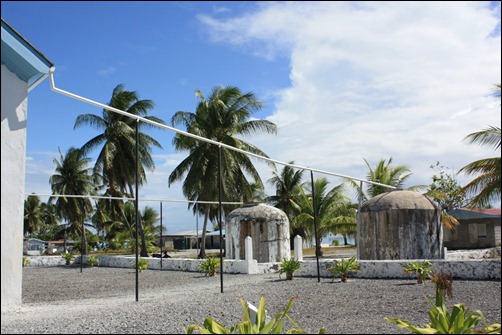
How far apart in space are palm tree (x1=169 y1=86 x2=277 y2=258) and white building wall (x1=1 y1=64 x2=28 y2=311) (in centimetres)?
1928

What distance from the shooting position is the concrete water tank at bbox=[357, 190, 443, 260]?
15.3 m

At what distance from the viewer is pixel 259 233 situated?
61.8 feet

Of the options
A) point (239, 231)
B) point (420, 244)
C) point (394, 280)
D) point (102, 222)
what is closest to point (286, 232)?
point (239, 231)

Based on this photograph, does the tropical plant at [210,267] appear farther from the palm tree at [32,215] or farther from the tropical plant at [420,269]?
the palm tree at [32,215]

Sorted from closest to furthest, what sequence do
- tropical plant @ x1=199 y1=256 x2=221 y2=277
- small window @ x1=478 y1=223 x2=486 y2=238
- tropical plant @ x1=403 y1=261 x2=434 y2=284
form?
tropical plant @ x1=403 y1=261 x2=434 y2=284 → tropical plant @ x1=199 y1=256 x2=221 y2=277 → small window @ x1=478 y1=223 x2=486 y2=238

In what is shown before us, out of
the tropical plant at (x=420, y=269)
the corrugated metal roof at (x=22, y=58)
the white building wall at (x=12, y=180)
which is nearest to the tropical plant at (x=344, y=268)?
the tropical plant at (x=420, y=269)

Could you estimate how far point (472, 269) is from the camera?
11859 mm

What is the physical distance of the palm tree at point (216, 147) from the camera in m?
24.5

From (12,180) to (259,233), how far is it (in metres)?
14.7

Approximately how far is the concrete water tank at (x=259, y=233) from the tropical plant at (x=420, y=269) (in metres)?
7.29

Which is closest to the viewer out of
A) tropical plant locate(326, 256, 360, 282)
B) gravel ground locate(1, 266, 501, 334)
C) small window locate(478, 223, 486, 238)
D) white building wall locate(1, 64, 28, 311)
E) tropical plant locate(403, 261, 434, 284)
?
white building wall locate(1, 64, 28, 311)

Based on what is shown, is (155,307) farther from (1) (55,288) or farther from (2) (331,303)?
(1) (55,288)

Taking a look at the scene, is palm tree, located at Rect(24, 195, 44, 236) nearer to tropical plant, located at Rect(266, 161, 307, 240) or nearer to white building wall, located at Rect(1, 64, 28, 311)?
tropical plant, located at Rect(266, 161, 307, 240)

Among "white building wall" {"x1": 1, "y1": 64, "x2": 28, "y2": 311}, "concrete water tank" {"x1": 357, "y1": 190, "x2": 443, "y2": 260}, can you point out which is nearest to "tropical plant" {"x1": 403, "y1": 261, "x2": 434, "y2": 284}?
"concrete water tank" {"x1": 357, "y1": 190, "x2": 443, "y2": 260}
